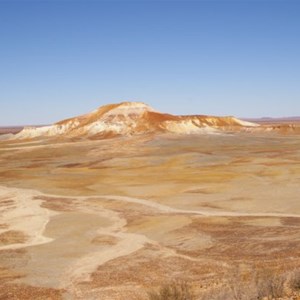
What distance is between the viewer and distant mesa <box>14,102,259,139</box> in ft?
418

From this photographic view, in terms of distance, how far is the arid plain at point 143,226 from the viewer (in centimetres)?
2005

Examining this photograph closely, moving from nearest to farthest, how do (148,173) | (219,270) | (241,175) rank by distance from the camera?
(219,270)
(241,175)
(148,173)

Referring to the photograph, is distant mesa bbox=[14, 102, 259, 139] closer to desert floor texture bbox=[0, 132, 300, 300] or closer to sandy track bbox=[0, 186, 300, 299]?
desert floor texture bbox=[0, 132, 300, 300]

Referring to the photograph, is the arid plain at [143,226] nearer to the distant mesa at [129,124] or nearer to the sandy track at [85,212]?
the sandy track at [85,212]

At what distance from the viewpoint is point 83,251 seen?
25.1m

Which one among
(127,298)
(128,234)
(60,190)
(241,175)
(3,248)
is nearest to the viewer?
(127,298)

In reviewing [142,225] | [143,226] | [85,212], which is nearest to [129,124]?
[85,212]

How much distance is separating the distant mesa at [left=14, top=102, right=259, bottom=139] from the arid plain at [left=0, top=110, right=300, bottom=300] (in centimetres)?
6216

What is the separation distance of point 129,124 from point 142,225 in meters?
103

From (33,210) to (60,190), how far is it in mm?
9501

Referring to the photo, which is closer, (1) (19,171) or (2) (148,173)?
(2) (148,173)

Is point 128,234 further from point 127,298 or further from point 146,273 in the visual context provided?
point 127,298

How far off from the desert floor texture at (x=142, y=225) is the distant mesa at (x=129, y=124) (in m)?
62.2

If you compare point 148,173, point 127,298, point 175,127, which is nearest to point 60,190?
point 148,173
